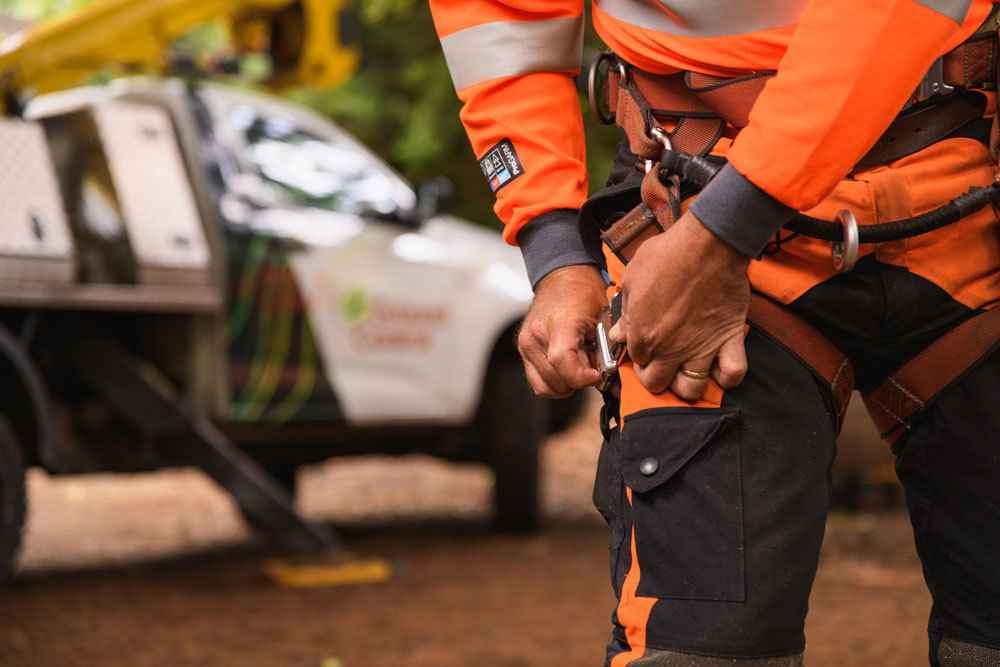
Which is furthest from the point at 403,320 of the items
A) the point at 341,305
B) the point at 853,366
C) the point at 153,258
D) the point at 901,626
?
the point at 853,366

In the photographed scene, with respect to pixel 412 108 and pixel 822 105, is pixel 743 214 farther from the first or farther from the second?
pixel 412 108

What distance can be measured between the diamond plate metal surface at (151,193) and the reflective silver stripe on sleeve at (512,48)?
346cm

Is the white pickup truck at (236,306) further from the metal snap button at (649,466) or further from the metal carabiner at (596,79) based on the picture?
the metal snap button at (649,466)

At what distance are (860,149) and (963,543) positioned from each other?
555 millimetres

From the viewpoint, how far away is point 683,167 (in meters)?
1.44

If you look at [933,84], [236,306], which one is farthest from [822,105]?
[236,306]

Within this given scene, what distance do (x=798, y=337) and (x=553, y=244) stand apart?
0.40m

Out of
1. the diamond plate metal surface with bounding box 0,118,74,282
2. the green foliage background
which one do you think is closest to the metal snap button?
the diamond plate metal surface with bounding box 0,118,74,282

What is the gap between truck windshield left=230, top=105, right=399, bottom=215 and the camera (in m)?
5.69

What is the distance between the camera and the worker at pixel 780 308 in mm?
1289

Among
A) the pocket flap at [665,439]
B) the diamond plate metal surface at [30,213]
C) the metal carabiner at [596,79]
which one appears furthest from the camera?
the diamond plate metal surface at [30,213]

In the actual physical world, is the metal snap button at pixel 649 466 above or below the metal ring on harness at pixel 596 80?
below

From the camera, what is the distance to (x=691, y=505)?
4.51 ft

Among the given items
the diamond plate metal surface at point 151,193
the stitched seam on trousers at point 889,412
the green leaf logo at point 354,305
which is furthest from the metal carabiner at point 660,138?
the green leaf logo at point 354,305
